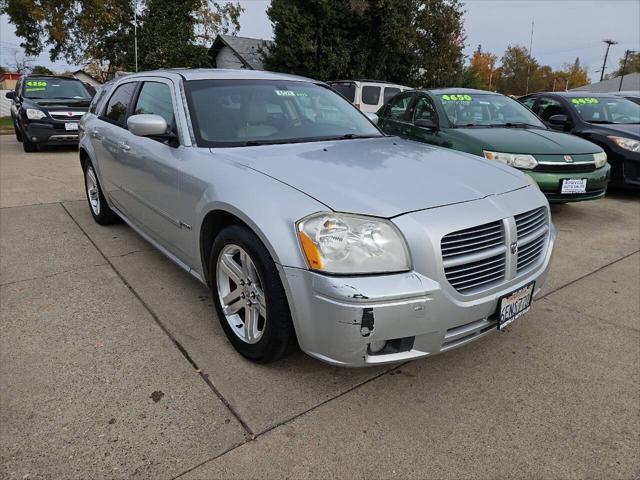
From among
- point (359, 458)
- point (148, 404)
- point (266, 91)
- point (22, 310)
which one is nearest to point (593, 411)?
point (359, 458)

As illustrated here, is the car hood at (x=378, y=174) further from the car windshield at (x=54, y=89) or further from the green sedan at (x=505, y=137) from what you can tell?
the car windshield at (x=54, y=89)

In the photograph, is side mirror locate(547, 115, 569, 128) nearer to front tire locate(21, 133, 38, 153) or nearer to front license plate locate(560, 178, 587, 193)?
front license plate locate(560, 178, 587, 193)

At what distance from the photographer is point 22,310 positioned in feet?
10.4

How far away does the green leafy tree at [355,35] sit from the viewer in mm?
18906

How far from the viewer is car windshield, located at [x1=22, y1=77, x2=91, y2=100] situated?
10.8 metres

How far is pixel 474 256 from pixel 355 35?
64.5 feet

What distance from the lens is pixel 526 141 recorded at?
5.47 metres

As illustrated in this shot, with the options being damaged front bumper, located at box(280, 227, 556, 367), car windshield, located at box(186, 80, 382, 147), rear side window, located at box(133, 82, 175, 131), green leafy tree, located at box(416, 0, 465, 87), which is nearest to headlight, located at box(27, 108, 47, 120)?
rear side window, located at box(133, 82, 175, 131)

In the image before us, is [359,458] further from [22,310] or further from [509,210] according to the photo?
[22,310]

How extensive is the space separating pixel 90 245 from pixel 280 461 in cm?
330

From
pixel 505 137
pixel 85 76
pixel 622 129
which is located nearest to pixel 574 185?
pixel 505 137

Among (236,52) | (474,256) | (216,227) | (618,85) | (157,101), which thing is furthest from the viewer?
(618,85)

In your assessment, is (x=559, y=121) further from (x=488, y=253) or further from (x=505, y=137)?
(x=488, y=253)

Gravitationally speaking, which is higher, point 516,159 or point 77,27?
point 77,27
